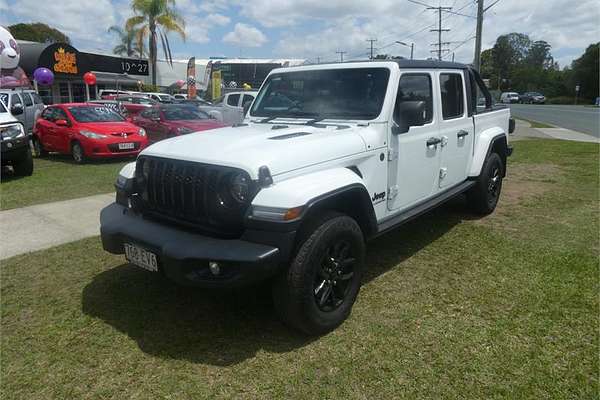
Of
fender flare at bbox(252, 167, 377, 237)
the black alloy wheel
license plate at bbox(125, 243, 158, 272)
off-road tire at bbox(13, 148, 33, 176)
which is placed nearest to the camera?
fender flare at bbox(252, 167, 377, 237)

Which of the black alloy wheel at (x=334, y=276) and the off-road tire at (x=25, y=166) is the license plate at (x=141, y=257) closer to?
the black alloy wheel at (x=334, y=276)

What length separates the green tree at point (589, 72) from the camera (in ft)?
204

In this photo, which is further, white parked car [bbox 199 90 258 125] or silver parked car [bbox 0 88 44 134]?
white parked car [bbox 199 90 258 125]

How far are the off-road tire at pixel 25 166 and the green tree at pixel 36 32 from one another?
191 ft

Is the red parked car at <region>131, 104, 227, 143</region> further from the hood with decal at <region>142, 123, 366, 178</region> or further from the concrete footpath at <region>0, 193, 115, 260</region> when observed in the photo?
the hood with decal at <region>142, 123, 366, 178</region>

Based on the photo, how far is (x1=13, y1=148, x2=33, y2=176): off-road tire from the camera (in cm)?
895

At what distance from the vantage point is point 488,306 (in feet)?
12.1

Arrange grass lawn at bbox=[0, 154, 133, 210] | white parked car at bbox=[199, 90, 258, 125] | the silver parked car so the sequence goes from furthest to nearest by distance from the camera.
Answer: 1. white parked car at bbox=[199, 90, 258, 125]
2. the silver parked car
3. grass lawn at bbox=[0, 154, 133, 210]

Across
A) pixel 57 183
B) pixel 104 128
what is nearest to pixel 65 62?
pixel 104 128

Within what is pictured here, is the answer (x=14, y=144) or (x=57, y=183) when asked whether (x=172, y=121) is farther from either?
(x=14, y=144)

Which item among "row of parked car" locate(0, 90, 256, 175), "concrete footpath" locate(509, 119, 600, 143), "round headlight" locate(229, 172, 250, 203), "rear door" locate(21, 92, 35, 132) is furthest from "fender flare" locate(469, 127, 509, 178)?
"rear door" locate(21, 92, 35, 132)

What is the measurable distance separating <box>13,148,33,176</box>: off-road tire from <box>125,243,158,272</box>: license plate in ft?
23.0

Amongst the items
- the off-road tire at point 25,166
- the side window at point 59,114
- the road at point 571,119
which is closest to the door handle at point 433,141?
the off-road tire at point 25,166

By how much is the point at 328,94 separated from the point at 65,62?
30.7 metres
